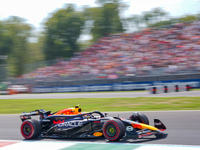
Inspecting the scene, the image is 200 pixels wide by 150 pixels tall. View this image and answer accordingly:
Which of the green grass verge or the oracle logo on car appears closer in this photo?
the oracle logo on car

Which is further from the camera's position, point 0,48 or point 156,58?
point 0,48

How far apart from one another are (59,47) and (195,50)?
74.2 ft

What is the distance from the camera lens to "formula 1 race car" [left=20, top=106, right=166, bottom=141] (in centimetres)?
602

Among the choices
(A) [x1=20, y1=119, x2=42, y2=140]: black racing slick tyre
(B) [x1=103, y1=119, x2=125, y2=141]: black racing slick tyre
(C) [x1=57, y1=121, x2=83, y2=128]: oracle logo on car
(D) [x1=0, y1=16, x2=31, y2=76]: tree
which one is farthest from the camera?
(D) [x1=0, y1=16, x2=31, y2=76]: tree

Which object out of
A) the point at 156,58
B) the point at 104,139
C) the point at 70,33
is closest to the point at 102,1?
the point at 70,33

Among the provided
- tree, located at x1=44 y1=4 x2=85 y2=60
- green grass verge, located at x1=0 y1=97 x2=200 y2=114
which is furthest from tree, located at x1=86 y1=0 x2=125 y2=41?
green grass verge, located at x1=0 y1=97 x2=200 y2=114

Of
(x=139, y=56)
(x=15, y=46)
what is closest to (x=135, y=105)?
(x=139, y=56)

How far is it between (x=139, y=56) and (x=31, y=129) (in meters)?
17.8

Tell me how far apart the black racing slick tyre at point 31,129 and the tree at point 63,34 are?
33.2 m

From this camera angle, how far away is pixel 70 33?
4256 centimetres

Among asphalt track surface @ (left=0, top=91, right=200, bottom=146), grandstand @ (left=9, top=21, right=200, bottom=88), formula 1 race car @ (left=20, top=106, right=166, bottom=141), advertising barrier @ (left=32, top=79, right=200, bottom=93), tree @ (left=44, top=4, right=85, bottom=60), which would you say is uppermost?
tree @ (left=44, top=4, right=85, bottom=60)

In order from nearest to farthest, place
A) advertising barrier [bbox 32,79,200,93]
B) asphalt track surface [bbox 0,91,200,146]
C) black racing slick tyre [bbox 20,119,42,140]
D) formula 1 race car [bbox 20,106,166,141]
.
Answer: formula 1 race car [bbox 20,106,166,141] < asphalt track surface [bbox 0,91,200,146] < black racing slick tyre [bbox 20,119,42,140] < advertising barrier [bbox 32,79,200,93]

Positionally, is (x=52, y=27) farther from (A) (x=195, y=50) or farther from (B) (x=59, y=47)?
(A) (x=195, y=50)

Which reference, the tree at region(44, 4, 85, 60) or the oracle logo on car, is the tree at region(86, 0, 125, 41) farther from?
the oracle logo on car
